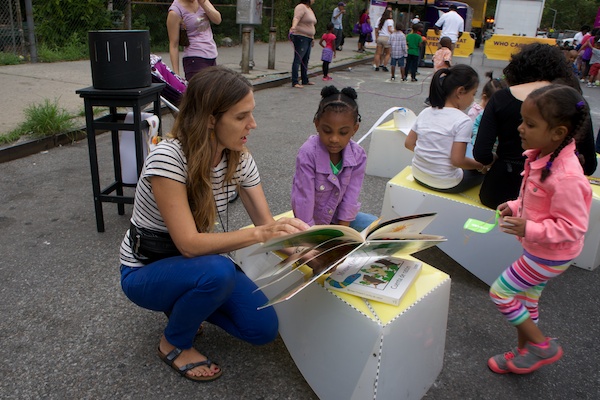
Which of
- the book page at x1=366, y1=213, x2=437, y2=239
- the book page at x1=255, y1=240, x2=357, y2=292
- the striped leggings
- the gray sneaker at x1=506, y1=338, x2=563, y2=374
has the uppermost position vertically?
the book page at x1=366, y1=213, x2=437, y2=239

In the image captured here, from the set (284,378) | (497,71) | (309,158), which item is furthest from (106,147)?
(497,71)

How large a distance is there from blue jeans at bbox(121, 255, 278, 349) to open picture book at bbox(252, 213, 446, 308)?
24cm

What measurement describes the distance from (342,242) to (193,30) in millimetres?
3831

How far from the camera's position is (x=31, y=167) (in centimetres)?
472

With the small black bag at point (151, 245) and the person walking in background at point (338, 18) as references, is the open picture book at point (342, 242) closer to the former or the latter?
the small black bag at point (151, 245)

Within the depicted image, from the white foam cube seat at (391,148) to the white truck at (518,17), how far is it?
21.0 metres

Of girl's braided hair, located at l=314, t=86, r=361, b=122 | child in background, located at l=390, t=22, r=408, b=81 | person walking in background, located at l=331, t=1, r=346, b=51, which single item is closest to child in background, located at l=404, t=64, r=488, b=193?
girl's braided hair, located at l=314, t=86, r=361, b=122

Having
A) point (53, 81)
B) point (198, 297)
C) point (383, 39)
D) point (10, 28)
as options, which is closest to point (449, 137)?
point (198, 297)

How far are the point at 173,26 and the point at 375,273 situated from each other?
3.65m

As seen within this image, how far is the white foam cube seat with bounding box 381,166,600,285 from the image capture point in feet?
10.0

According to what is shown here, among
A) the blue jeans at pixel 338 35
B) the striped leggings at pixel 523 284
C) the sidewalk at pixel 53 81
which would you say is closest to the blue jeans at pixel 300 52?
the sidewalk at pixel 53 81

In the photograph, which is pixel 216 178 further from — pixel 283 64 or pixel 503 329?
pixel 283 64

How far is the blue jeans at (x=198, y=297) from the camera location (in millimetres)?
2008

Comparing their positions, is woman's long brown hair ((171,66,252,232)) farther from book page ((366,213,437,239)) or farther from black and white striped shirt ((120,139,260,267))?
book page ((366,213,437,239))
